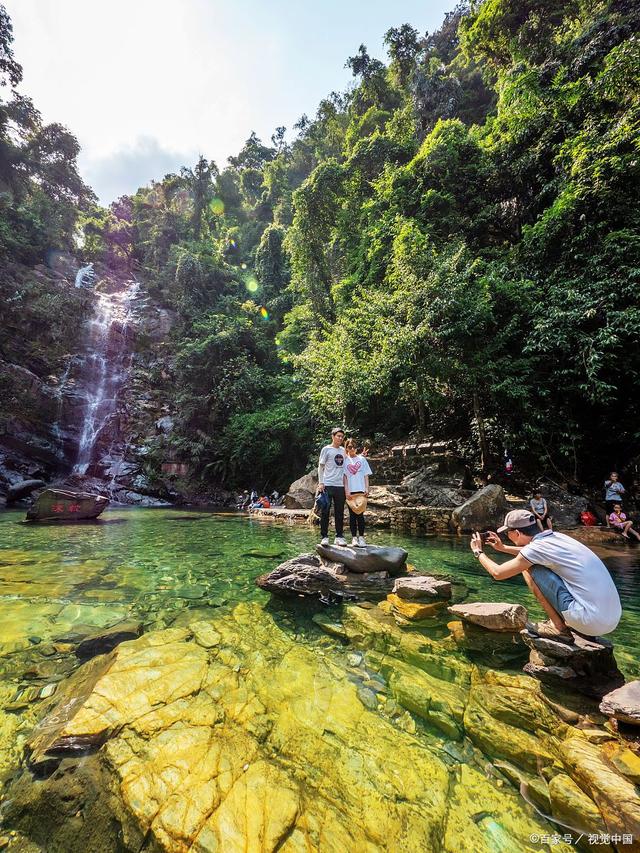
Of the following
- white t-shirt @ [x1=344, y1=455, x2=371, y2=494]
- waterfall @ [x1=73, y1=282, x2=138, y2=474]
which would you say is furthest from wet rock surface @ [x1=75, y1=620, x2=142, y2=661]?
waterfall @ [x1=73, y1=282, x2=138, y2=474]

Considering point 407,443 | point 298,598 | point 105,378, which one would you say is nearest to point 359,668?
point 298,598

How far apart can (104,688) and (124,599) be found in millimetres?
2268

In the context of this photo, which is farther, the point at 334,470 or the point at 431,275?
the point at 431,275

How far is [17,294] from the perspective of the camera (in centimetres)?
2517

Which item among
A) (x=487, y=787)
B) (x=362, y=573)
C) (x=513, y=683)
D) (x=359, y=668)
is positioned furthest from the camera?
(x=362, y=573)

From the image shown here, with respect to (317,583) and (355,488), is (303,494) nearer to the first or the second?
(355,488)

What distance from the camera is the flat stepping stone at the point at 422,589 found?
4.54 m

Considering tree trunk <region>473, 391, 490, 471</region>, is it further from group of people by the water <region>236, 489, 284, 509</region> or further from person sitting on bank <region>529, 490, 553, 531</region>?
group of people by the water <region>236, 489, 284, 509</region>

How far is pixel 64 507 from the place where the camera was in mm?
12117

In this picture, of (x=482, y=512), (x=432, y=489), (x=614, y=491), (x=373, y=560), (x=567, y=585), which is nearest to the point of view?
(x=567, y=585)

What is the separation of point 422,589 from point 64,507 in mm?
12779

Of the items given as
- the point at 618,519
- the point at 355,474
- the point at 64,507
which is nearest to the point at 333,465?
the point at 355,474

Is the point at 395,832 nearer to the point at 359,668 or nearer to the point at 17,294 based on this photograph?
the point at 359,668

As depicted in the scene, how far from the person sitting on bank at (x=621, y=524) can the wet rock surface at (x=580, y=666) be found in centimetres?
851
